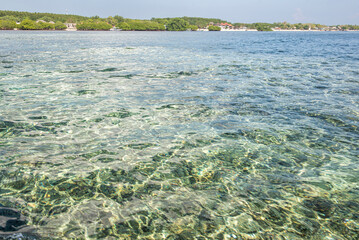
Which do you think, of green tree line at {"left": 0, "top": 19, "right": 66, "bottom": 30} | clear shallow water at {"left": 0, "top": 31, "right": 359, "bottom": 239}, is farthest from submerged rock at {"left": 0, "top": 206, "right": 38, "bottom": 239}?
green tree line at {"left": 0, "top": 19, "right": 66, "bottom": 30}

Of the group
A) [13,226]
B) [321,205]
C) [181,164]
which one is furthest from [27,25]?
[321,205]

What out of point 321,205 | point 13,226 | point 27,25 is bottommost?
point 321,205

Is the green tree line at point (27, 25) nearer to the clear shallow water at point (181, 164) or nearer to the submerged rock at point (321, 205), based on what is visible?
the clear shallow water at point (181, 164)

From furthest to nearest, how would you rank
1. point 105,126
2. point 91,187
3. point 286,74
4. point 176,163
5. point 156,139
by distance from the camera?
point 286,74, point 105,126, point 156,139, point 176,163, point 91,187

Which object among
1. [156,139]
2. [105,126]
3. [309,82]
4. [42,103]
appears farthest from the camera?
[309,82]

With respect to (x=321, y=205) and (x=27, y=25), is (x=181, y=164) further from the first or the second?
(x=27, y=25)

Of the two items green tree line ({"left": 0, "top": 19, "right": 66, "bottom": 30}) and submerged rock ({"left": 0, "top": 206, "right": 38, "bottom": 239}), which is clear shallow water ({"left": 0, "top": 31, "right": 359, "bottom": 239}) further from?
green tree line ({"left": 0, "top": 19, "right": 66, "bottom": 30})

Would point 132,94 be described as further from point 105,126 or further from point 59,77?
point 59,77

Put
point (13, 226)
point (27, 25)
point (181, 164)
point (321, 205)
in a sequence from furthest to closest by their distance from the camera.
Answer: point (27, 25), point (181, 164), point (321, 205), point (13, 226)

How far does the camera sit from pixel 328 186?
513 cm

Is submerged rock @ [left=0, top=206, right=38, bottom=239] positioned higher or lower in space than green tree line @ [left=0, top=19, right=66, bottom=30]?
lower

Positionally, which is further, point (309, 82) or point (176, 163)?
point (309, 82)

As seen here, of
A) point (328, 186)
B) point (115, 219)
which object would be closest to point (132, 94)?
point (115, 219)

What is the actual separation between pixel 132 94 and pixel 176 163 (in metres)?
6.93
